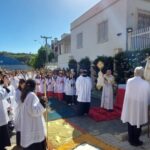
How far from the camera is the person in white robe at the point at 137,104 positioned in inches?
252

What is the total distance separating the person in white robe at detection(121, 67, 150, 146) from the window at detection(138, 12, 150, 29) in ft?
27.4

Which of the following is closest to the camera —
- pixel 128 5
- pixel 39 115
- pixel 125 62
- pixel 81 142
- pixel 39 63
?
pixel 39 115

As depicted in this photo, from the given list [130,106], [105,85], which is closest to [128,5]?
[105,85]

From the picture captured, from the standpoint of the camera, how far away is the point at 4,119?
618 cm

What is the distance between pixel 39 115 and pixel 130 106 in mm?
2392

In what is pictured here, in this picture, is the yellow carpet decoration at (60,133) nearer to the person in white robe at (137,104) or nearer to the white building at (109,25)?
the person in white robe at (137,104)

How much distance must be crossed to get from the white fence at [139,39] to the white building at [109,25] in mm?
159

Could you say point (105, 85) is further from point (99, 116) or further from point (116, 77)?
point (116, 77)

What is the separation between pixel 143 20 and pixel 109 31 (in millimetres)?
2115

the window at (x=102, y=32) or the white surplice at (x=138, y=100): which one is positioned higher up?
the window at (x=102, y=32)

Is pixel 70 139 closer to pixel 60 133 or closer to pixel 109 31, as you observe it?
pixel 60 133

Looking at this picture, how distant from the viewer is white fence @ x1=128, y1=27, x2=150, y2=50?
40.2ft

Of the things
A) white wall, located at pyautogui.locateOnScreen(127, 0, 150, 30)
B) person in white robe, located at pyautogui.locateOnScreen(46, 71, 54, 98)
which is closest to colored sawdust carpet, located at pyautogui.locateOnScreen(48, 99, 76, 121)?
person in white robe, located at pyautogui.locateOnScreen(46, 71, 54, 98)

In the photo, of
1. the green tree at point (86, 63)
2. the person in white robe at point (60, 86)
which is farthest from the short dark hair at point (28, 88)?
the green tree at point (86, 63)
